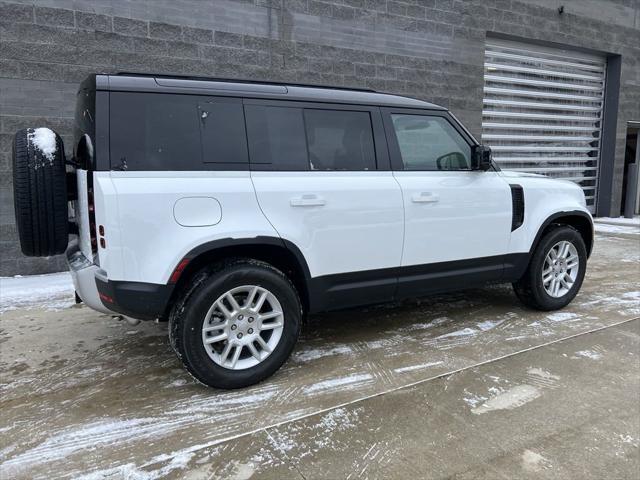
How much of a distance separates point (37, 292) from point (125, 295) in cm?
344

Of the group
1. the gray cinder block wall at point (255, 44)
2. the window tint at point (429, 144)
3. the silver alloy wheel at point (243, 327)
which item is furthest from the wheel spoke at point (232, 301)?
the gray cinder block wall at point (255, 44)

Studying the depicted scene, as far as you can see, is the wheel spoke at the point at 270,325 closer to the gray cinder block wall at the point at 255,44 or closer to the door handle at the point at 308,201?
the door handle at the point at 308,201

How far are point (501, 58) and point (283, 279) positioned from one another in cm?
914

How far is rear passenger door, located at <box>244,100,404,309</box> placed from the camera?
3320 mm

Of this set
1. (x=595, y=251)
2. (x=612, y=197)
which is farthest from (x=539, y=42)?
(x=595, y=251)

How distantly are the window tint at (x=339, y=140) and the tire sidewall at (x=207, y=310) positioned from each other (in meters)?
0.87

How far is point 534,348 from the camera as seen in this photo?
152 inches

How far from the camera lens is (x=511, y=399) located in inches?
122

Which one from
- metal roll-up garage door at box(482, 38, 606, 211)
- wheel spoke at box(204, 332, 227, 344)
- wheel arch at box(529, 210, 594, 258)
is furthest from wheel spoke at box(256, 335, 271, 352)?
metal roll-up garage door at box(482, 38, 606, 211)

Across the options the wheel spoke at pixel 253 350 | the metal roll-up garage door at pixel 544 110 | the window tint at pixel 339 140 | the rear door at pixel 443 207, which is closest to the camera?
the wheel spoke at pixel 253 350

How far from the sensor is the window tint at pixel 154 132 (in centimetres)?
291

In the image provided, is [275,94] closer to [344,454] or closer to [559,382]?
[344,454]

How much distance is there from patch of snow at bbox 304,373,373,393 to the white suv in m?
0.30

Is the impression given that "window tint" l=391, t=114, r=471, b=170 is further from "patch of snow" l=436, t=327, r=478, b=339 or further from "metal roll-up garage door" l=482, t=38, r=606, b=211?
"metal roll-up garage door" l=482, t=38, r=606, b=211
